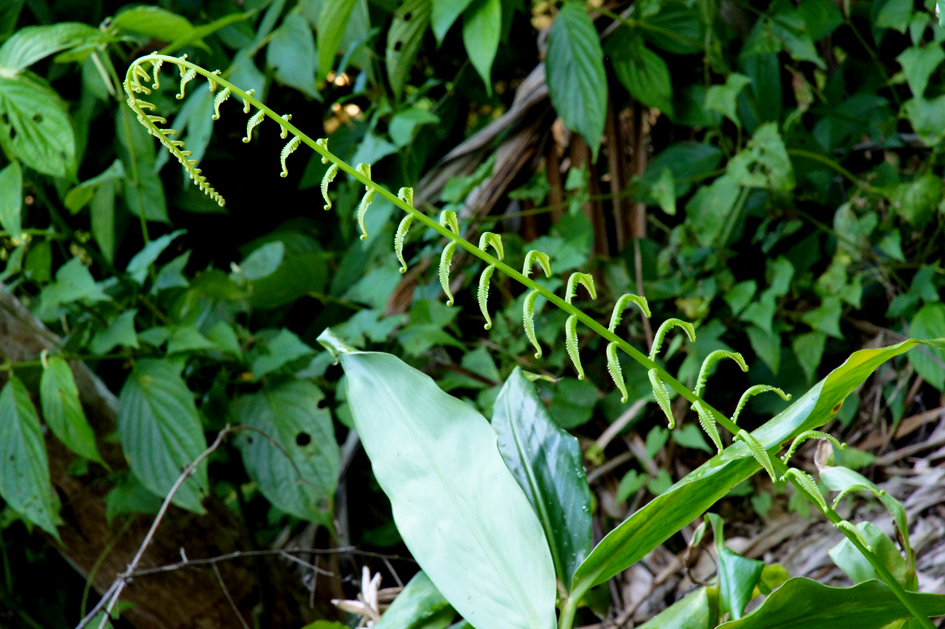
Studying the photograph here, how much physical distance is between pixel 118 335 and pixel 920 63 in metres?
1.10

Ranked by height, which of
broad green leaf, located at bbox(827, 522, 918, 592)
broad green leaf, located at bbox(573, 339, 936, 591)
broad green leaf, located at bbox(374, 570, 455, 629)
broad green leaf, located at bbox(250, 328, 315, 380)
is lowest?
broad green leaf, located at bbox(250, 328, 315, 380)

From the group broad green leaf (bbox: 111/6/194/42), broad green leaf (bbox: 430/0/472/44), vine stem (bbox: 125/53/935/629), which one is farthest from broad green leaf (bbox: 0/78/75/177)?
vine stem (bbox: 125/53/935/629)

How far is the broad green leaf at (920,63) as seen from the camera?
0.94 metres

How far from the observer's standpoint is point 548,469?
0.46m

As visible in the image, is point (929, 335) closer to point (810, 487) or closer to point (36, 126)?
point (810, 487)

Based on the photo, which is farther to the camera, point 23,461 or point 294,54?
point 294,54

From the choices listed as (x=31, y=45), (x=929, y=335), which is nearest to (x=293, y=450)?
(x=31, y=45)

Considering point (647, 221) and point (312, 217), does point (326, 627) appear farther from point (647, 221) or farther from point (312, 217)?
point (312, 217)

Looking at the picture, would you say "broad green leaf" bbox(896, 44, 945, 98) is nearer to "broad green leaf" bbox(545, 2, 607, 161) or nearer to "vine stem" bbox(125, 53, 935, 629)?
"broad green leaf" bbox(545, 2, 607, 161)

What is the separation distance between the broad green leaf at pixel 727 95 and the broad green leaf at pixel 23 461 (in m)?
0.96

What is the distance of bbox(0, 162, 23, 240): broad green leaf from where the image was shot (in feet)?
2.90

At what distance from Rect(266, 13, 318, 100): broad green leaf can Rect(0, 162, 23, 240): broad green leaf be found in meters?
0.43

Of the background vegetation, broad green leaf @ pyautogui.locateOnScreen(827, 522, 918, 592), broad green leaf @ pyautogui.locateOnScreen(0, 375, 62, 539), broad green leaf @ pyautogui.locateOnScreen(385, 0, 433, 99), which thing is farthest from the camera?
broad green leaf @ pyautogui.locateOnScreen(385, 0, 433, 99)

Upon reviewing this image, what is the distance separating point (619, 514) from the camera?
113 centimetres
